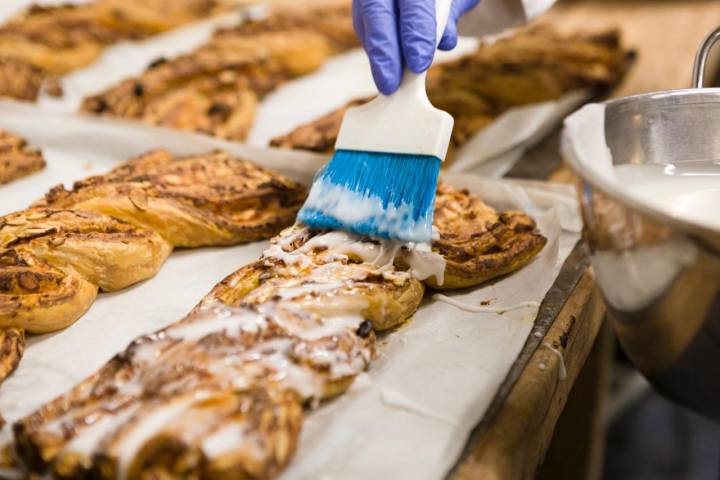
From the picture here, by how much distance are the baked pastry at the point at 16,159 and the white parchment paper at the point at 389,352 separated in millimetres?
37

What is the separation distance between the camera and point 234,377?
1441 millimetres

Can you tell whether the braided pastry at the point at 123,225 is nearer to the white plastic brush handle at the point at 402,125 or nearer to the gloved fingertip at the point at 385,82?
the white plastic brush handle at the point at 402,125

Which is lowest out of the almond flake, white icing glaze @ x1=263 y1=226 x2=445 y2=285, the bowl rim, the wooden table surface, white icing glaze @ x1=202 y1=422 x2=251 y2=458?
the wooden table surface

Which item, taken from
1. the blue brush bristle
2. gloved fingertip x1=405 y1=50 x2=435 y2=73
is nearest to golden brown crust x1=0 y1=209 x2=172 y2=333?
the blue brush bristle

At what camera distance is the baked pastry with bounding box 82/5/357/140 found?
333 cm

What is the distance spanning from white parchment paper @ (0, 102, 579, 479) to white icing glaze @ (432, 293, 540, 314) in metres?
0.02

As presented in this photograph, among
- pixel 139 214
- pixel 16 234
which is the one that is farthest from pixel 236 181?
pixel 16 234

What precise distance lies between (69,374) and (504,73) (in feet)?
9.15

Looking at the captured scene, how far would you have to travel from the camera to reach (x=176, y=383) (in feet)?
4.67

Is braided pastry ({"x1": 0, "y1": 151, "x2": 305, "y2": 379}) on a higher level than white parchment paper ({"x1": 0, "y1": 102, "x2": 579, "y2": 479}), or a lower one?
higher

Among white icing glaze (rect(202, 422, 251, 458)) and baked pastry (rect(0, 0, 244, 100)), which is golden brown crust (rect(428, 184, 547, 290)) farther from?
baked pastry (rect(0, 0, 244, 100))

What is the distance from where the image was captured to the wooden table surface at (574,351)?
4.90ft

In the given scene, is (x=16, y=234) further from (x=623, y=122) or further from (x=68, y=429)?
(x=623, y=122)

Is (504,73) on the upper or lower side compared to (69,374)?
lower
